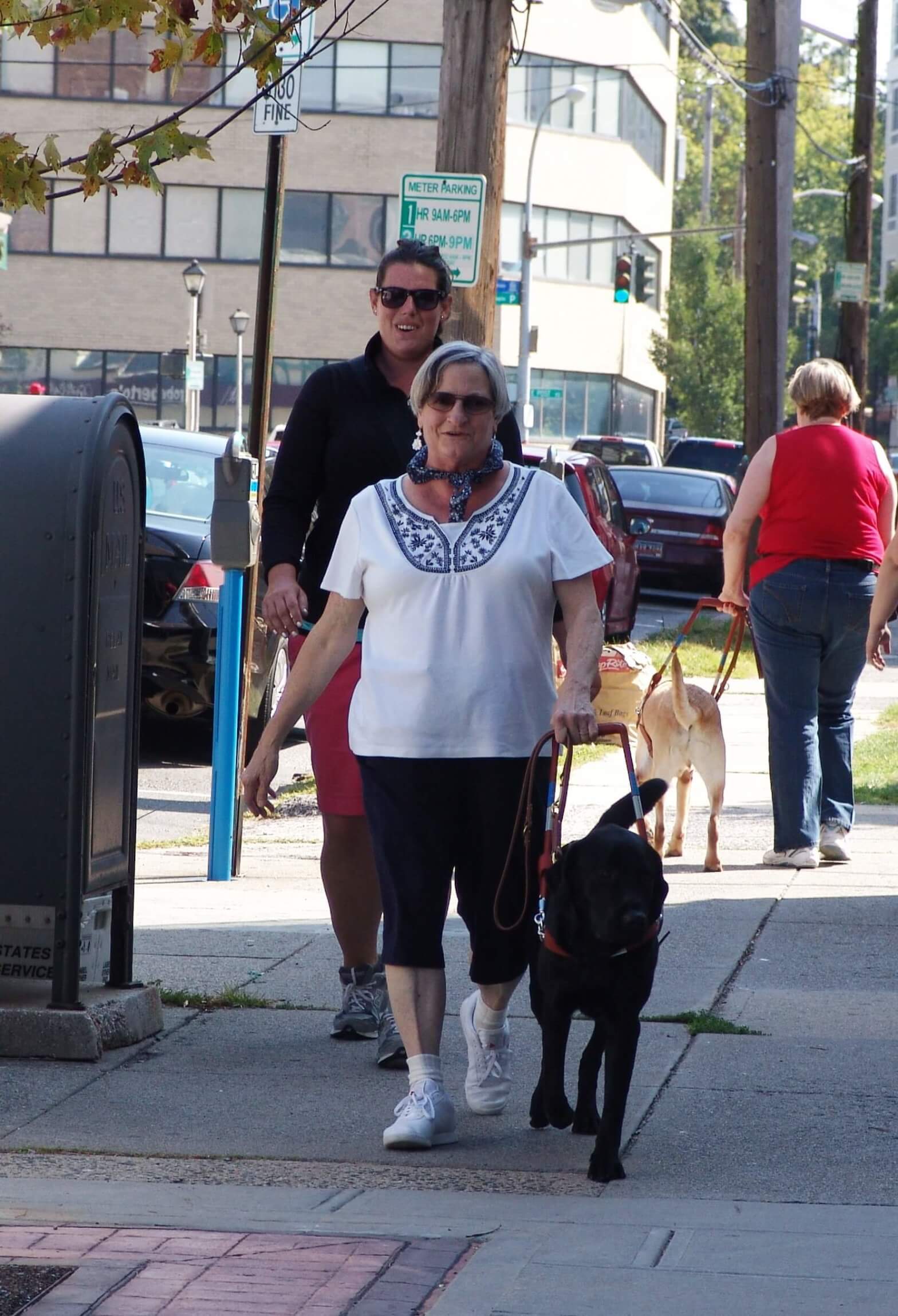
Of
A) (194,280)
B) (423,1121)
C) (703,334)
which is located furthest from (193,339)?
Answer: (423,1121)

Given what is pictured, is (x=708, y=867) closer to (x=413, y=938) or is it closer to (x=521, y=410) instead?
(x=413, y=938)

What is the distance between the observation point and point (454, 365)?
14.9 feet

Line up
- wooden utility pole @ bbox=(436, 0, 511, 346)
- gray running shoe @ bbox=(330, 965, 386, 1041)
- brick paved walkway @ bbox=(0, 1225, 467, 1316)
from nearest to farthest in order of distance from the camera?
brick paved walkway @ bbox=(0, 1225, 467, 1316)
gray running shoe @ bbox=(330, 965, 386, 1041)
wooden utility pole @ bbox=(436, 0, 511, 346)

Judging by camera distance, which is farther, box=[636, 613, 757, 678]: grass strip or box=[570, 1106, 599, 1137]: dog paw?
box=[636, 613, 757, 678]: grass strip

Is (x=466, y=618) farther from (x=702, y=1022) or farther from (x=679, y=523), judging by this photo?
(x=679, y=523)

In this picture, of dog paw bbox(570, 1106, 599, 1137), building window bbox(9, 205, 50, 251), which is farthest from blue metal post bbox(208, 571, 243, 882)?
building window bbox(9, 205, 50, 251)

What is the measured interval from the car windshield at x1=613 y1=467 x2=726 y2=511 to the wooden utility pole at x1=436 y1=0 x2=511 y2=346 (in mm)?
15693

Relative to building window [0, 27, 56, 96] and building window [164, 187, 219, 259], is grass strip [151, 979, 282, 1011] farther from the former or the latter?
building window [0, 27, 56, 96]

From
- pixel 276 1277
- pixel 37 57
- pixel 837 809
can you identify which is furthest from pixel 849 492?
pixel 37 57

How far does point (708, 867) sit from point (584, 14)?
144 feet

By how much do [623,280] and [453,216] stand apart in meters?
26.7

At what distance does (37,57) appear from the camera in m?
45.2

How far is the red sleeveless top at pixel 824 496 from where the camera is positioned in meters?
7.93

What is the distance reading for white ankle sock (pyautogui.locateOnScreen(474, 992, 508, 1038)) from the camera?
472cm
